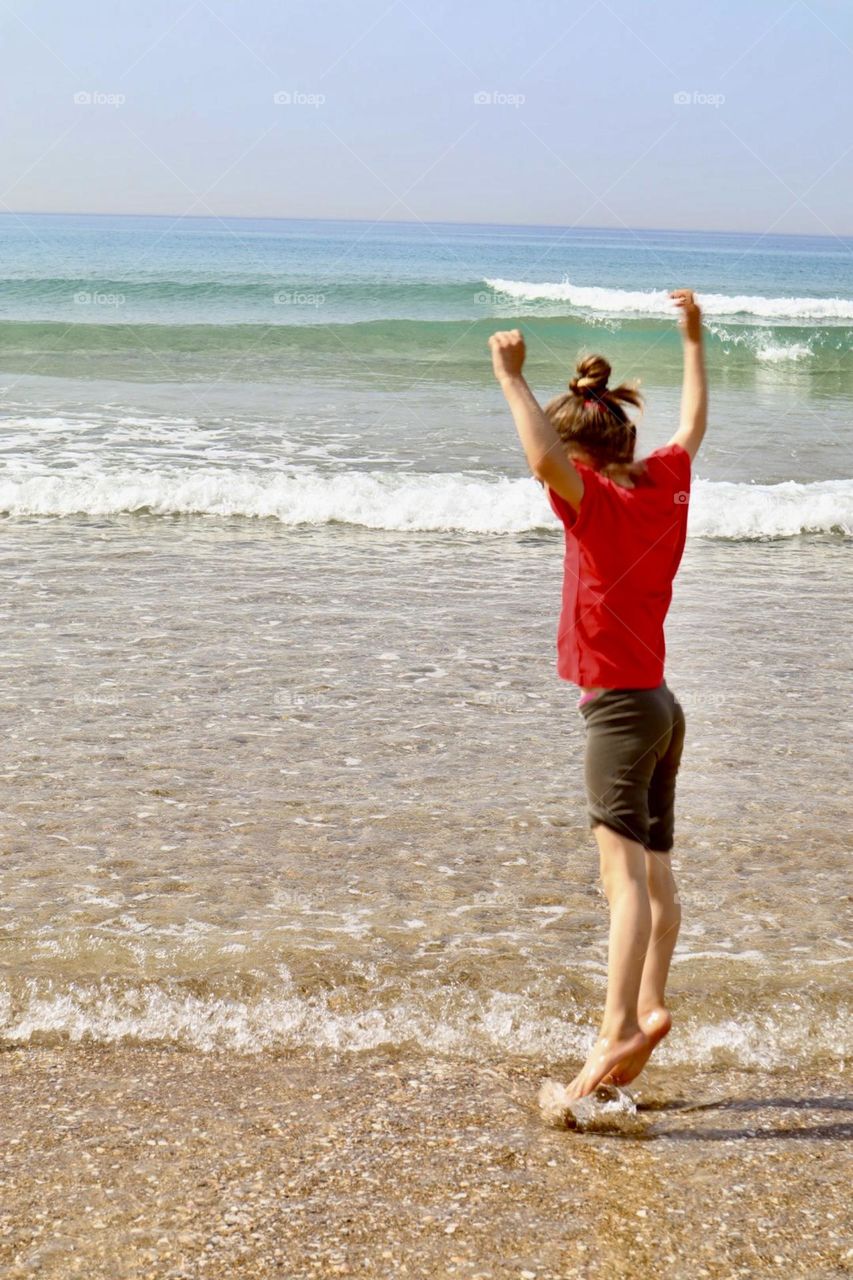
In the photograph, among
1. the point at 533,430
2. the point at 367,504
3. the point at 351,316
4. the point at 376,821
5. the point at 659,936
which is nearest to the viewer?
the point at 533,430

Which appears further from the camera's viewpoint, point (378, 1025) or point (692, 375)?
point (378, 1025)

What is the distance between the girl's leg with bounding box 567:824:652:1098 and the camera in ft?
9.69

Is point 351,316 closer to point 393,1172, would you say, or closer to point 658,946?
point 658,946

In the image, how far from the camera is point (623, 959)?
2.95 m

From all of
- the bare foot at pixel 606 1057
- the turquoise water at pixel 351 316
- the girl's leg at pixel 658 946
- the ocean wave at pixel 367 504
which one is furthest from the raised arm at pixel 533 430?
the turquoise water at pixel 351 316

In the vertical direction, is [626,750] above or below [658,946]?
above

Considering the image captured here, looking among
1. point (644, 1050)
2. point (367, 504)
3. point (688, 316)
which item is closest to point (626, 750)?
point (644, 1050)

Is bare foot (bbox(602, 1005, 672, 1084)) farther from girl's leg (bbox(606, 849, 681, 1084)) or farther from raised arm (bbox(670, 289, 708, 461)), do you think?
raised arm (bbox(670, 289, 708, 461))

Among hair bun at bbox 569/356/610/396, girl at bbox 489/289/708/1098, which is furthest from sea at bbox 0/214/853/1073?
hair bun at bbox 569/356/610/396

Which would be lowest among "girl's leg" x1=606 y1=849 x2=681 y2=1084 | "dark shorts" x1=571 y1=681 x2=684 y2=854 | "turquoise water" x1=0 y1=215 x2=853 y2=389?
"girl's leg" x1=606 y1=849 x2=681 y2=1084

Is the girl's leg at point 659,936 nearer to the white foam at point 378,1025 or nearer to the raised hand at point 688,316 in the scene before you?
the white foam at point 378,1025

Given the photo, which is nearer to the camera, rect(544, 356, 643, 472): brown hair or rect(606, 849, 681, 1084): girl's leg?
rect(544, 356, 643, 472): brown hair

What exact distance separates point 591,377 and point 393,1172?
1.80 meters

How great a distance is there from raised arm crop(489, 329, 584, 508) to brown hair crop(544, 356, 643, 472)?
4.6 inches
